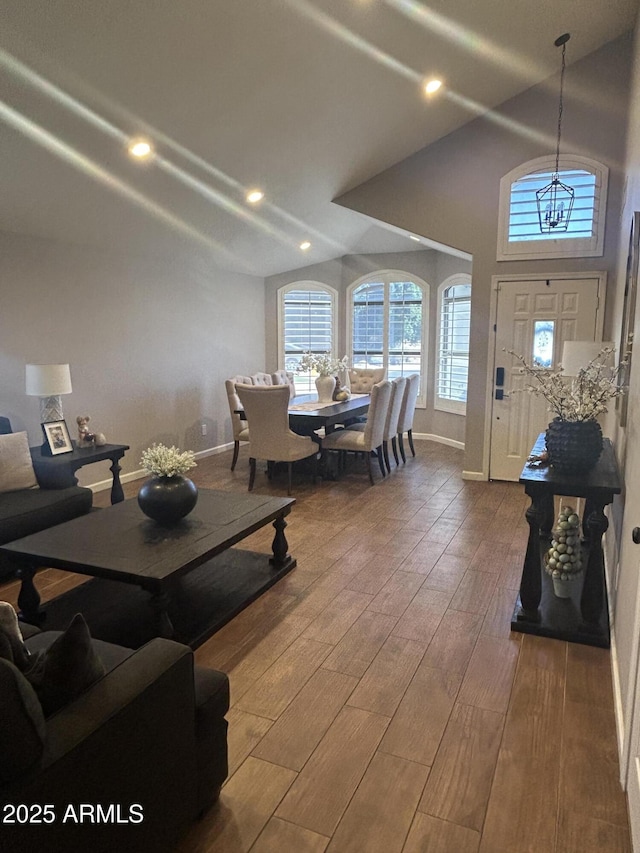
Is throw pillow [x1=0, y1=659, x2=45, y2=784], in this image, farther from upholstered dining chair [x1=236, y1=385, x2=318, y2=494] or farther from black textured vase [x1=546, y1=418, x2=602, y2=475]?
upholstered dining chair [x1=236, y1=385, x2=318, y2=494]

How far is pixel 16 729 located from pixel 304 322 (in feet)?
25.4

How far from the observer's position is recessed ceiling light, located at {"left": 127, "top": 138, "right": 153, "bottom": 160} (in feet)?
13.0

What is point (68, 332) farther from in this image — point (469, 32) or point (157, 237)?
point (469, 32)

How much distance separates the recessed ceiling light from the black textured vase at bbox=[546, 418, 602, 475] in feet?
10.8

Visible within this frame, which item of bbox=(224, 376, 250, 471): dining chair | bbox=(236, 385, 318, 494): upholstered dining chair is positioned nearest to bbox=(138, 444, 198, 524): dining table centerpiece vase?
bbox=(236, 385, 318, 494): upholstered dining chair

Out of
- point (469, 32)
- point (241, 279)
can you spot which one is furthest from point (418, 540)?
point (241, 279)

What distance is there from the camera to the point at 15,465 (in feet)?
12.6

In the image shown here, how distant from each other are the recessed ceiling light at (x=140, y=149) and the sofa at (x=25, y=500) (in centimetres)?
213

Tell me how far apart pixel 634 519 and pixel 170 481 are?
2.24 meters

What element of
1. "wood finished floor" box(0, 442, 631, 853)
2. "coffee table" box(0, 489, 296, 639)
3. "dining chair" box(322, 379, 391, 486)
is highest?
"dining chair" box(322, 379, 391, 486)

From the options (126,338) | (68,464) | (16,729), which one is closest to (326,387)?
(126,338)

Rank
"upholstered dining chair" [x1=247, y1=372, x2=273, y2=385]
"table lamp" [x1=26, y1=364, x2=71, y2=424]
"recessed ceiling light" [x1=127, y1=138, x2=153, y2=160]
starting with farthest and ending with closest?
1. "upholstered dining chair" [x1=247, y1=372, x2=273, y2=385]
2. "table lamp" [x1=26, y1=364, x2=71, y2=424]
3. "recessed ceiling light" [x1=127, y1=138, x2=153, y2=160]

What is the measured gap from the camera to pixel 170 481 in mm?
3156

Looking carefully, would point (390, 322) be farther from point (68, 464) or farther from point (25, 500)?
point (25, 500)
